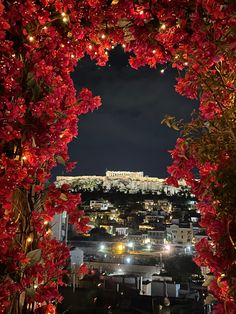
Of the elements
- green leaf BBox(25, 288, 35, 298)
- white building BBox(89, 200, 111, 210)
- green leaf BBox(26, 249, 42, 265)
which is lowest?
green leaf BBox(25, 288, 35, 298)

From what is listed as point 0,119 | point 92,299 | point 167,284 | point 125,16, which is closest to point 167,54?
point 125,16

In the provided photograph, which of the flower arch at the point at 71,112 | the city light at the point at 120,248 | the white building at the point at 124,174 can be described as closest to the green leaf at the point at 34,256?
the flower arch at the point at 71,112

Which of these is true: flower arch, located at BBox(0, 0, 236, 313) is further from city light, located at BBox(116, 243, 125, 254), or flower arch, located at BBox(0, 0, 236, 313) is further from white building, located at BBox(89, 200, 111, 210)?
white building, located at BBox(89, 200, 111, 210)

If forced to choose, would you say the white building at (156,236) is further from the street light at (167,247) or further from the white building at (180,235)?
the street light at (167,247)

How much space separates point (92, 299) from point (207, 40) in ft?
25.5

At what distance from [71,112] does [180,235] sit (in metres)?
31.9

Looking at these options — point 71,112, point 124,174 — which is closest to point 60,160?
point 71,112

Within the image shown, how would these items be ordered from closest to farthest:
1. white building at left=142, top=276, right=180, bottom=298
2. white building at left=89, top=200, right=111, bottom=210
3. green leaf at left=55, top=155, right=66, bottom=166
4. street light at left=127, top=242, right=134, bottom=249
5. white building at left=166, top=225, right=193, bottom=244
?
green leaf at left=55, top=155, right=66, bottom=166 < white building at left=142, top=276, right=180, bottom=298 < street light at left=127, top=242, right=134, bottom=249 < white building at left=166, top=225, right=193, bottom=244 < white building at left=89, top=200, right=111, bottom=210

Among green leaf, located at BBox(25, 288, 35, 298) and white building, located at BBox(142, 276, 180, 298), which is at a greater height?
green leaf, located at BBox(25, 288, 35, 298)

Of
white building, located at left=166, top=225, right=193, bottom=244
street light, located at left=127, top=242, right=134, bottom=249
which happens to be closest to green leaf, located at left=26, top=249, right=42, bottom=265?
street light, located at left=127, top=242, right=134, bottom=249

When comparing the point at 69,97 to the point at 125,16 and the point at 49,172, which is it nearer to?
the point at 49,172

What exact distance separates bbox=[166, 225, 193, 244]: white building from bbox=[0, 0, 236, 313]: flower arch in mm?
31421

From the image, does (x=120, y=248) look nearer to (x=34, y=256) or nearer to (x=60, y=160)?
(x=60, y=160)

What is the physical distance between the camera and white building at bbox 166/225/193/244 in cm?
3234
